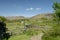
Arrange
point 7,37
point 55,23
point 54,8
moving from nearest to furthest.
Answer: point 7,37, point 55,23, point 54,8

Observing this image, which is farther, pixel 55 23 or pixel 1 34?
pixel 55 23

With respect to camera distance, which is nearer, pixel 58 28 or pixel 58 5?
pixel 58 28

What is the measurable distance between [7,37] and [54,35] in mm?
6492

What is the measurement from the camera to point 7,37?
26.2 m

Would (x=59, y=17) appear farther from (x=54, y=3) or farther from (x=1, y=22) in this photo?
(x=1, y=22)

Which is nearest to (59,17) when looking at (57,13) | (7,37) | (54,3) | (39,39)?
(57,13)

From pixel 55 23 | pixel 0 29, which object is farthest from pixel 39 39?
Result: pixel 0 29

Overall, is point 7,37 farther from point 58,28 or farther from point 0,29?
point 58,28

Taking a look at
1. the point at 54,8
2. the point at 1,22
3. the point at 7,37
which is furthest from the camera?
the point at 54,8

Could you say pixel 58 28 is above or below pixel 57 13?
below

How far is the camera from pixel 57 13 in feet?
100

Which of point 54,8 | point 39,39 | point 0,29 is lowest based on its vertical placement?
point 39,39

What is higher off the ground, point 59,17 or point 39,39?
point 59,17

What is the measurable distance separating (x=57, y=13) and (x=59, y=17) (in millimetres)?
788
